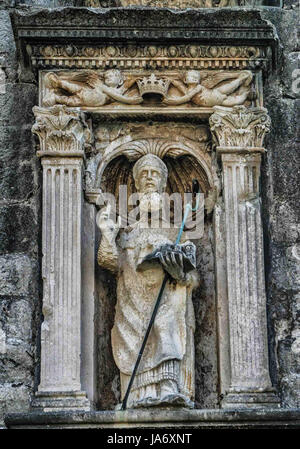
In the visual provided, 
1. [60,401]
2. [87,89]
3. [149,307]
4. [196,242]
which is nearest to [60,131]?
[87,89]

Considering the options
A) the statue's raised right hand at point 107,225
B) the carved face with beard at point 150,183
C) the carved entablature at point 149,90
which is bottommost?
the statue's raised right hand at point 107,225

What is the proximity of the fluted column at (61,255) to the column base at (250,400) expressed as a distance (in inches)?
41.1

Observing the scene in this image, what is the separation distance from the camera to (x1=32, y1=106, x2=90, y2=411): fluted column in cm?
1118

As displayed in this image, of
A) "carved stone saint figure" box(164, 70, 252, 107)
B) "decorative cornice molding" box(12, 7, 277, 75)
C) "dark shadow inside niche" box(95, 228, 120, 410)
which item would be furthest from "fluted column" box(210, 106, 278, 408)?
"dark shadow inside niche" box(95, 228, 120, 410)

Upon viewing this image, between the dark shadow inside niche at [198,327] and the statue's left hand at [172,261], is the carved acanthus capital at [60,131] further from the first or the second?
the statue's left hand at [172,261]

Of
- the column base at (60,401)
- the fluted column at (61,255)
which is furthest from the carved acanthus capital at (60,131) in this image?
the column base at (60,401)

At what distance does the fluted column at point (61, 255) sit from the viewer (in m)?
11.2

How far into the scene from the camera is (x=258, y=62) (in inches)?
478

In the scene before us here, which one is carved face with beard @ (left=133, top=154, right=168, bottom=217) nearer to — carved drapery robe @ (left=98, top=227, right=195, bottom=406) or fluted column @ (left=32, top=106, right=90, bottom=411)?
carved drapery robe @ (left=98, top=227, right=195, bottom=406)

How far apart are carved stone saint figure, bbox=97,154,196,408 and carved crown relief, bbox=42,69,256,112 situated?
62cm

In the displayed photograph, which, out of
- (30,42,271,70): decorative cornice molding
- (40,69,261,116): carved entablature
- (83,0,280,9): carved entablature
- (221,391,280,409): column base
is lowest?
(221,391,280,409): column base
